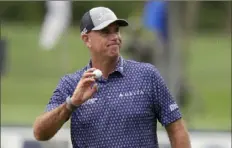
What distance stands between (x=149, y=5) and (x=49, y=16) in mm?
1291

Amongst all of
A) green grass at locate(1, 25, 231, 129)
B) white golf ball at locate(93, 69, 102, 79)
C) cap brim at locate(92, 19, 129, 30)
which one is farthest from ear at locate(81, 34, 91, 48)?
green grass at locate(1, 25, 231, 129)

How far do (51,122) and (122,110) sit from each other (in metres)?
0.43

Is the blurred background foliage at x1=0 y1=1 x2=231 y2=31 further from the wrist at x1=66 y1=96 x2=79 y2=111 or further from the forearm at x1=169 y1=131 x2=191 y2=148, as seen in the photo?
the wrist at x1=66 y1=96 x2=79 y2=111

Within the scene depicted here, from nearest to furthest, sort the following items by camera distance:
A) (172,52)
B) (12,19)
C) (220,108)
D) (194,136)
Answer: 1. (194,136)
2. (172,52)
3. (220,108)
4. (12,19)

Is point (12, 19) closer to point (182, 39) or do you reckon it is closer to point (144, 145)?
point (182, 39)

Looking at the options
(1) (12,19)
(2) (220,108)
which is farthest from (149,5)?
(1) (12,19)

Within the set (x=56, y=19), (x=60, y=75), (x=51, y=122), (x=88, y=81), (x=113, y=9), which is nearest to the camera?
(x=88, y=81)

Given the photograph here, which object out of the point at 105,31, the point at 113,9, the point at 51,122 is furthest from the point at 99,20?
the point at 113,9

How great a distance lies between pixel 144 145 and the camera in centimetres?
555

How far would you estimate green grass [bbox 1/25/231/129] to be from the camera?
1250 cm

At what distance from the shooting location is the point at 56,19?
11.5 metres

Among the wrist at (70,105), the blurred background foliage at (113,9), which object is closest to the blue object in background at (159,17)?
the blurred background foliage at (113,9)

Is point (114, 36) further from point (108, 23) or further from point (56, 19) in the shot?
point (56, 19)

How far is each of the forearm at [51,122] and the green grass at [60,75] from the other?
17.2 feet
